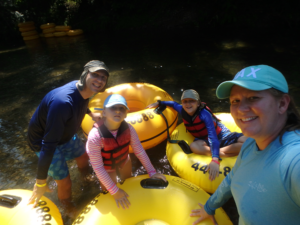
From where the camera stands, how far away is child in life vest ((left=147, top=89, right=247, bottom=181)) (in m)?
2.27

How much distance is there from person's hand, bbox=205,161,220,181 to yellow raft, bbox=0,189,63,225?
1.41 metres

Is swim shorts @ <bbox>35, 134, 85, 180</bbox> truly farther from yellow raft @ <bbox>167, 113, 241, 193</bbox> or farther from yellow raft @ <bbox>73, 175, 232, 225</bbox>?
yellow raft @ <bbox>167, 113, 241, 193</bbox>

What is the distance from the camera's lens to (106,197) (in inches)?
67.1

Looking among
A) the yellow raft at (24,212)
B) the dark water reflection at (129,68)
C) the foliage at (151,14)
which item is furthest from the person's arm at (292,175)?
the foliage at (151,14)

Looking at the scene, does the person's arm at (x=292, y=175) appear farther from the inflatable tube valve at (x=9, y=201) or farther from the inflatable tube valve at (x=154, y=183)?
the inflatable tube valve at (x=9, y=201)

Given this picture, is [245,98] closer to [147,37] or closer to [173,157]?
[173,157]

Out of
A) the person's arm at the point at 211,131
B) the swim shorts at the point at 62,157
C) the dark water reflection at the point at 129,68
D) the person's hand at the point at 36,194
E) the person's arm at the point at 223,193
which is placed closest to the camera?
the person's arm at the point at 223,193

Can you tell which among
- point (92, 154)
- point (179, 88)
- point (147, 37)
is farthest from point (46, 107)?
point (147, 37)

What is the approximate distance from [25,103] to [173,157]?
13.0ft

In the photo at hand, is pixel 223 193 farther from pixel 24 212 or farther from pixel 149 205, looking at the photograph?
pixel 24 212

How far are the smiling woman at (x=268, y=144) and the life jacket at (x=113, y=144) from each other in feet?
3.45

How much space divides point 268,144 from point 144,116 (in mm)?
1857

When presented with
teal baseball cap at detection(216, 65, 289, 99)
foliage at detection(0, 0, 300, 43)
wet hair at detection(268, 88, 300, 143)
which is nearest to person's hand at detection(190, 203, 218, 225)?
wet hair at detection(268, 88, 300, 143)

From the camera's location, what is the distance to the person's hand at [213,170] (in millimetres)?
2026
